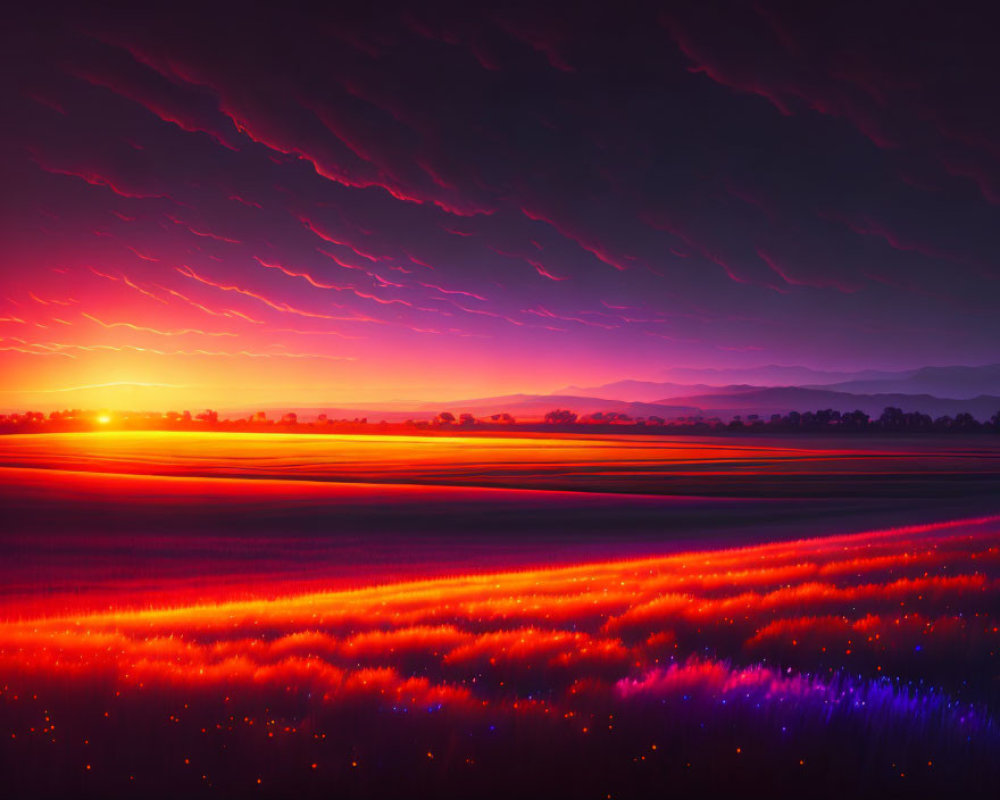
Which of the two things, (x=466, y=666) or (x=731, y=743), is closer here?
(x=731, y=743)

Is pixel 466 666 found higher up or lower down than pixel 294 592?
higher up

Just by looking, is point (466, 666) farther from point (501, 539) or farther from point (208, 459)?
point (208, 459)

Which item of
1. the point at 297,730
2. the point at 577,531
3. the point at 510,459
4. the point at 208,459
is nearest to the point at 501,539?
the point at 577,531

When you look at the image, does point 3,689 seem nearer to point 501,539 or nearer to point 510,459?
point 501,539

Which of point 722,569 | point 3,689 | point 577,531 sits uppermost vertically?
point 3,689

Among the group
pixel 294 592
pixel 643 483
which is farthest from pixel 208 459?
pixel 294 592

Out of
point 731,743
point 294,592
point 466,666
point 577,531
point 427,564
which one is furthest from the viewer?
point 577,531

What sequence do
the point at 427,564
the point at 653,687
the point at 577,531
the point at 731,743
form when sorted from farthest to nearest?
1. the point at 577,531
2. the point at 427,564
3. the point at 653,687
4. the point at 731,743

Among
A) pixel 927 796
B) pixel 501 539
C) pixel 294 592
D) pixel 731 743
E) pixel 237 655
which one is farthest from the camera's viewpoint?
Answer: pixel 501 539

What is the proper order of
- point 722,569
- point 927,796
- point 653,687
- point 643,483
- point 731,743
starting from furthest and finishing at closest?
point 643,483, point 722,569, point 653,687, point 731,743, point 927,796
